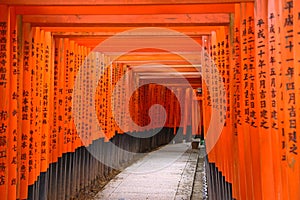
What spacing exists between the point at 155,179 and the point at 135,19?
6.25m

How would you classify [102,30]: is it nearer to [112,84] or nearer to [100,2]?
[100,2]

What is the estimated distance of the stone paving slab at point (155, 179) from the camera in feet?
28.8

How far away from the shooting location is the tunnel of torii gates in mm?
2814

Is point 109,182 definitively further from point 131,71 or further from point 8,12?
point 8,12

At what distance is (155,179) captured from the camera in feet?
35.1

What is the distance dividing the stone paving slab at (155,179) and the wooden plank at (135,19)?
4349mm

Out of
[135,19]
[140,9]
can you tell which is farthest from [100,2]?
[135,19]

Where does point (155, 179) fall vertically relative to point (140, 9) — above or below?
below

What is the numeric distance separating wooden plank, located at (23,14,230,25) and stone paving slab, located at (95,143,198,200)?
4349mm

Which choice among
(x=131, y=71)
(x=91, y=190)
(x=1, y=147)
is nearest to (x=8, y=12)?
(x=1, y=147)

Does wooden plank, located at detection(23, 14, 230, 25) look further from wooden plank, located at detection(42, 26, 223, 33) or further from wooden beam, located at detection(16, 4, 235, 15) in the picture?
wooden plank, located at detection(42, 26, 223, 33)

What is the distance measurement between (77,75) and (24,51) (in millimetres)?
2504

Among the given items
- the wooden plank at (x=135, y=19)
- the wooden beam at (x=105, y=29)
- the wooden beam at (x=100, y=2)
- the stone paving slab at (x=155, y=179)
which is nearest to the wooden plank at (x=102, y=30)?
the wooden beam at (x=105, y=29)

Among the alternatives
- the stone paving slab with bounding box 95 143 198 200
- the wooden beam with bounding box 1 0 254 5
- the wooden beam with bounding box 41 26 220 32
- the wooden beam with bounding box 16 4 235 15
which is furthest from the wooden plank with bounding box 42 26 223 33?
the stone paving slab with bounding box 95 143 198 200
